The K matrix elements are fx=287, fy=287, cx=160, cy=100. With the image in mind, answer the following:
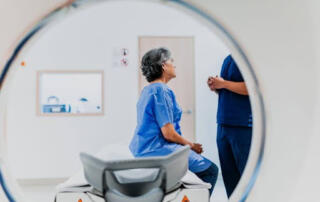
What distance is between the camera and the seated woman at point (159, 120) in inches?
56.6

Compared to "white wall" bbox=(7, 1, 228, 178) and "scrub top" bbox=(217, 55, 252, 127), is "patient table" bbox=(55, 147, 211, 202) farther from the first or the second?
"white wall" bbox=(7, 1, 228, 178)

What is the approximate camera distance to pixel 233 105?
1484 millimetres

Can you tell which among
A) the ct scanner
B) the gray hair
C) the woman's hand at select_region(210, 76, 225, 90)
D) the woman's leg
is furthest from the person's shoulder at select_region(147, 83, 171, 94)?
the ct scanner

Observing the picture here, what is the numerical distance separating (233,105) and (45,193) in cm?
212

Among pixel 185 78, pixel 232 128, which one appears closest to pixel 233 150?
pixel 232 128

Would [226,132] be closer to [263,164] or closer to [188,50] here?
[263,164]

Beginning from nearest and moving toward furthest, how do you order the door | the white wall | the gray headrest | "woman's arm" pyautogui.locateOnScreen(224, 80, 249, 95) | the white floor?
1. the gray headrest
2. "woman's arm" pyautogui.locateOnScreen(224, 80, 249, 95)
3. the white floor
4. the white wall
5. the door

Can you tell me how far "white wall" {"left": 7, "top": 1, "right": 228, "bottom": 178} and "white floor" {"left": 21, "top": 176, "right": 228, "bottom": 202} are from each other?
0.12 meters

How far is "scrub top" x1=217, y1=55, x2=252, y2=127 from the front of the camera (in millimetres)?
1446

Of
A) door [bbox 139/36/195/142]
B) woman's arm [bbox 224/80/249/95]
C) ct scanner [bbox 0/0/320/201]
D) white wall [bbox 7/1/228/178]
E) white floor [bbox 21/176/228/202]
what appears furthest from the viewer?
door [bbox 139/36/195/142]

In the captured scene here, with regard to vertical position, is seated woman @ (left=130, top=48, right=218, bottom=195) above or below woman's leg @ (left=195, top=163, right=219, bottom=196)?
above

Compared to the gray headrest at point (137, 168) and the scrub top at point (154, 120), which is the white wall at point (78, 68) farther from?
the gray headrest at point (137, 168)

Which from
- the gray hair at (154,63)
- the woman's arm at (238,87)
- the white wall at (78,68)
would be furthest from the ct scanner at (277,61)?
the white wall at (78,68)

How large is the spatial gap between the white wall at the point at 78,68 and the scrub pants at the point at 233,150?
1.66m
